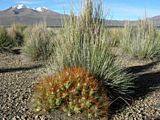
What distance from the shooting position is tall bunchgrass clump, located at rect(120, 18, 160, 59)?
1644cm

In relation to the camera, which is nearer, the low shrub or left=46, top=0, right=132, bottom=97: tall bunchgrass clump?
the low shrub

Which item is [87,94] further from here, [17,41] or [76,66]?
[17,41]

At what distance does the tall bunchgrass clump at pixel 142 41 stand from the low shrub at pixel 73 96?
882 cm

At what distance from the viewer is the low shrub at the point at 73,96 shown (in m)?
7.58

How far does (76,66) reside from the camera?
891 centimetres

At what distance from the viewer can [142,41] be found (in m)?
16.7

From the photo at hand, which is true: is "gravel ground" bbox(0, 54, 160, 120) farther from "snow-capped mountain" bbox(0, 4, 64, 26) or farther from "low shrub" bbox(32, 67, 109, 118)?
"snow-capped mountain" bbox(0, 4, 64, 26)

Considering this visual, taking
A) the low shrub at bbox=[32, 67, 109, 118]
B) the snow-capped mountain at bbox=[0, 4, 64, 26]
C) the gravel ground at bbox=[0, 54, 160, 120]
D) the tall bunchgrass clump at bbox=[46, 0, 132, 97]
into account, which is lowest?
the snow-capped mountain at bbox=[0, 4, 64, 26]

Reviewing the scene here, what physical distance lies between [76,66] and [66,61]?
0.93 feet

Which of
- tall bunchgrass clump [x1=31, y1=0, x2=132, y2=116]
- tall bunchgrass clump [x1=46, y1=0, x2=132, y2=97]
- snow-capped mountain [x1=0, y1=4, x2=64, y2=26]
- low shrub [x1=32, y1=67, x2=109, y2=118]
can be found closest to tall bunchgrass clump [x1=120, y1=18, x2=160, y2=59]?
tall bunchgrass clump [x1=31, y1=0, x2=132, y2=116]

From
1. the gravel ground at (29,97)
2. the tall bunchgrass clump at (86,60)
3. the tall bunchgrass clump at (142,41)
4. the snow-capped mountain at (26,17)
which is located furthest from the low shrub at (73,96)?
the snow-capped mountain at (26,17)

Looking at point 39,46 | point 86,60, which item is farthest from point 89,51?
point 39,46

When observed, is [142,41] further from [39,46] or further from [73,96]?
[73,96]

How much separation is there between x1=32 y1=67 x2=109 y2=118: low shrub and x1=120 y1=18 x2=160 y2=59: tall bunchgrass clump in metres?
8.82
